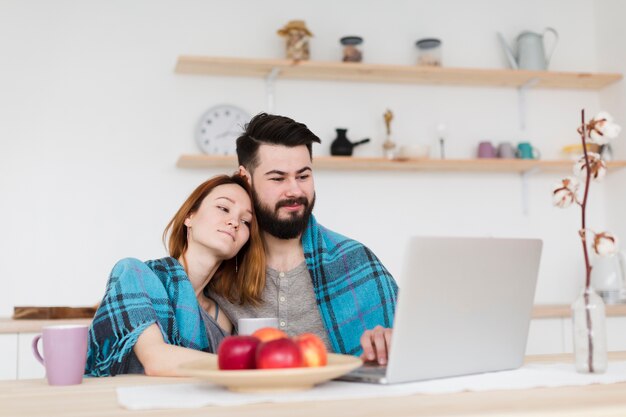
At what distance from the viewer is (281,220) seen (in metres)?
2.20

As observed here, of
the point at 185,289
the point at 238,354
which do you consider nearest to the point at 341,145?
the point at 185,289

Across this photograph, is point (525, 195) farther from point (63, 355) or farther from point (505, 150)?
point (63, 355)

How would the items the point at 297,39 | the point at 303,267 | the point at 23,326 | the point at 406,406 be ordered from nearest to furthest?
the point at 406,406
the point at 303,267
the point at 23,326
the point at 297,39

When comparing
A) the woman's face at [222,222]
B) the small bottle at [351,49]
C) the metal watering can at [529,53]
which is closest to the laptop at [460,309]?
the woman's face at [222,222]

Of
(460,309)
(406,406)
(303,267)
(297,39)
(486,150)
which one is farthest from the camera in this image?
(486,150)

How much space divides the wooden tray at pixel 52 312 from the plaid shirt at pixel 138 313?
44.4 inches

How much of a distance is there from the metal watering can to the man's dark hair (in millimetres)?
1710

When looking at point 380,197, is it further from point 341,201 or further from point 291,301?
point 291,301

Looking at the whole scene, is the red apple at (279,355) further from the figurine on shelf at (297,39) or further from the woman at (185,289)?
the figurine on shelf at (297,39)

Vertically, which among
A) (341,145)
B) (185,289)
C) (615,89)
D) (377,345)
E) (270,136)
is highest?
(615,89)

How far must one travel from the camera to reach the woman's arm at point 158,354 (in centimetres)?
144

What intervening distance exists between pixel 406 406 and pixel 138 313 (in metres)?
0.84

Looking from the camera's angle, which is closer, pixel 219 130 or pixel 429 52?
pixel 219 130

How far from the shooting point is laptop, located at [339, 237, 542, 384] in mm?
1096
